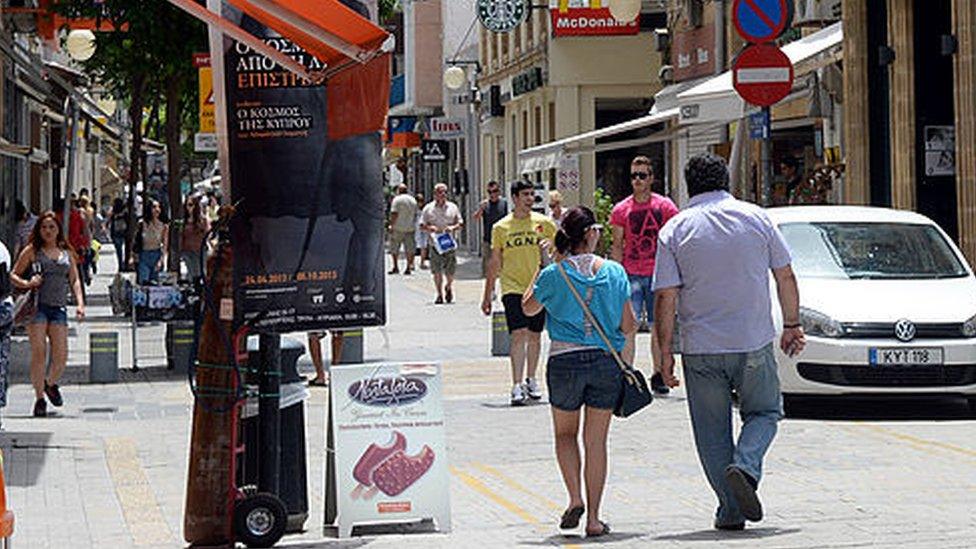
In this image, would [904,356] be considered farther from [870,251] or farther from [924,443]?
[870,251]

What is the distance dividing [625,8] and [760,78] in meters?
14.3

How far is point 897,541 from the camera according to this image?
32.3 feet

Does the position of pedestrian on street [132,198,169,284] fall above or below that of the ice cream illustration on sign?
above

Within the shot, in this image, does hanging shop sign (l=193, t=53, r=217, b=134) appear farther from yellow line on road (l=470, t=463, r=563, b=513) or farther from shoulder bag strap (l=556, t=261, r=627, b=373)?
shoulder bag strap (l=556, t=261, r=627, b=373)

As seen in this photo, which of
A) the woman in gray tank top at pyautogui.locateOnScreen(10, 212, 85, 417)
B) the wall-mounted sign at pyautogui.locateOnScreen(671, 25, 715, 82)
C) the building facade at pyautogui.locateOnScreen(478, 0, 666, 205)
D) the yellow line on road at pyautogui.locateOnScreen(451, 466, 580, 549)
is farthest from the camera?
the building facade at pyautogui.locateOnScreen(478, 0, 666, 205)

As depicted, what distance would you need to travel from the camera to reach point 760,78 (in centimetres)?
1850

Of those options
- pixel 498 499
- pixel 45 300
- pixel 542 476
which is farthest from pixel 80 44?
pixel 498 499

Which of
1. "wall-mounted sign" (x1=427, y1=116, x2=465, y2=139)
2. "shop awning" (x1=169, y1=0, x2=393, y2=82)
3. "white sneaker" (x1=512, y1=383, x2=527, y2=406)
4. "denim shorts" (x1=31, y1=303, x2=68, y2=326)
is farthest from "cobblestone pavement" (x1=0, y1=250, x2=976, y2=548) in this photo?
"wall-mounted sign" (x1=427, y1=116, x2=465, y2=139)

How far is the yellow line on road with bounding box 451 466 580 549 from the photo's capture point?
11.1 m

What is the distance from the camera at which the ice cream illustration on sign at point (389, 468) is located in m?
10.9

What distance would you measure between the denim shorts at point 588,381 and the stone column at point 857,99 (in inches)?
644

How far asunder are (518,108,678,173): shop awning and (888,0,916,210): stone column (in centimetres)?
343

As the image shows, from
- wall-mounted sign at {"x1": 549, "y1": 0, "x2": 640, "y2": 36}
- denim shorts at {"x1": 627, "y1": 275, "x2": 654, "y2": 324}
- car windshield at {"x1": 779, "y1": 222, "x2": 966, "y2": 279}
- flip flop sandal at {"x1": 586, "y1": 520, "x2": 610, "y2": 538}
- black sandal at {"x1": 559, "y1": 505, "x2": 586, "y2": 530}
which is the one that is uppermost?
wall-mounted sign at {"x1": 549, "y1": 0, "x2": 640, "y2": 36}

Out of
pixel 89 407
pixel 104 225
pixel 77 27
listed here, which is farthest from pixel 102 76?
pixel 104 225
